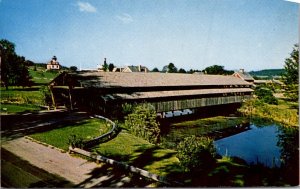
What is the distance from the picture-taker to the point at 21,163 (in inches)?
384

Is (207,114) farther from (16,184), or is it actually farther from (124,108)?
(16,184)

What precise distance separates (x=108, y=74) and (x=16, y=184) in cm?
1498

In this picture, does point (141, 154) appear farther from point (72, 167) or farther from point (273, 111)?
point (273, 111)

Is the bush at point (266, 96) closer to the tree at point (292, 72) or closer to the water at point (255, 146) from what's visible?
the water at point (255, 146)

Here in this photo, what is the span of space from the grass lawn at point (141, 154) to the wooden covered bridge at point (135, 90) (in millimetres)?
6028

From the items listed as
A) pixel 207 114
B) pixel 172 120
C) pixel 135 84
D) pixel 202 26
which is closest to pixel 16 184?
pixel 202 26

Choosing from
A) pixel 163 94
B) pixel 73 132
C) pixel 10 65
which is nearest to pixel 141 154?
pixel 73 132

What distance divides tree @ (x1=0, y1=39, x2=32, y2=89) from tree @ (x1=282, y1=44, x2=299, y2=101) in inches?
500

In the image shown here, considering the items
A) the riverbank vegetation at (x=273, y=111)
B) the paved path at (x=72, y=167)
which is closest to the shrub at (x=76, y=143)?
the paved path at (x=72, y=167)

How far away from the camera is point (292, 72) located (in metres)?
18.7

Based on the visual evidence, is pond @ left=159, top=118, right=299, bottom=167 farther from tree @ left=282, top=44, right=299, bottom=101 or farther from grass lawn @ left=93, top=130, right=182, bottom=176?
grass lawn @ left=93, top=130, right=182, bottom=176

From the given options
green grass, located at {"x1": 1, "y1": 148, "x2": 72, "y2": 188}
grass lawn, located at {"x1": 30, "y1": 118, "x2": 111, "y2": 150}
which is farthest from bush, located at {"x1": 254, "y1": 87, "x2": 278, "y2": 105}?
green grass, located at {"x1": 1, "y1": 148, "x2": 72, "y2": 188}

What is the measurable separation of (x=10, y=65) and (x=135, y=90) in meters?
12.0

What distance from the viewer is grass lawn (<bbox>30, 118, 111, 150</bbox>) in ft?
40.4
